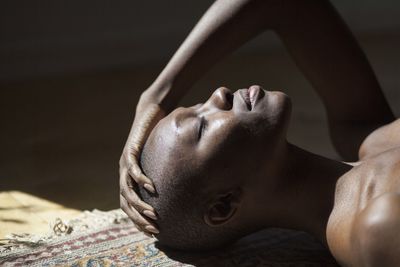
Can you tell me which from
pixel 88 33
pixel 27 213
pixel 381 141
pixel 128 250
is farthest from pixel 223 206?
pixel 88 33

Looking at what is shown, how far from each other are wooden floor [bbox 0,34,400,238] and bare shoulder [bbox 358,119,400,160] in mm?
593

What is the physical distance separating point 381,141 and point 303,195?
396 millimetres

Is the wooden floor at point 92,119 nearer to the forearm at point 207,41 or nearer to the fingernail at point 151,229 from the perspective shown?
the forearm at point 207,41

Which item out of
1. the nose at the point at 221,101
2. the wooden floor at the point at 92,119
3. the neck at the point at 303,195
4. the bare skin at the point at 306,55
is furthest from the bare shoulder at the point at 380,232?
the wooden floor at the point at 92,119

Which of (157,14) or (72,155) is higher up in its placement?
(157,14)

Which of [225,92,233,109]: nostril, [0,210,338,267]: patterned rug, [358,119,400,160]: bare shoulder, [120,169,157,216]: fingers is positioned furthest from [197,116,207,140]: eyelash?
[358,119,400,160]: bare shoulder

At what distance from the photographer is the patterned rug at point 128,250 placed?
6.55 ft

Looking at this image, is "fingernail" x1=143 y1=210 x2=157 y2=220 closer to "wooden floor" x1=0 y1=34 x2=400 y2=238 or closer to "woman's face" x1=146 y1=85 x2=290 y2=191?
"woman's face" x1=146 y1=85 x2=290 y2=191

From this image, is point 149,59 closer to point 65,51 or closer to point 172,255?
point 65,51

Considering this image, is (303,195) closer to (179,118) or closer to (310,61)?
(179,118)

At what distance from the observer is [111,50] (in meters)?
4.19

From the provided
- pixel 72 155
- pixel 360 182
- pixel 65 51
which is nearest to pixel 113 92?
pixel 65 51

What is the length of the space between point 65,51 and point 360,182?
8.59ft

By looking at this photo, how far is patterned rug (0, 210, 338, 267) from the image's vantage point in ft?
6.55
